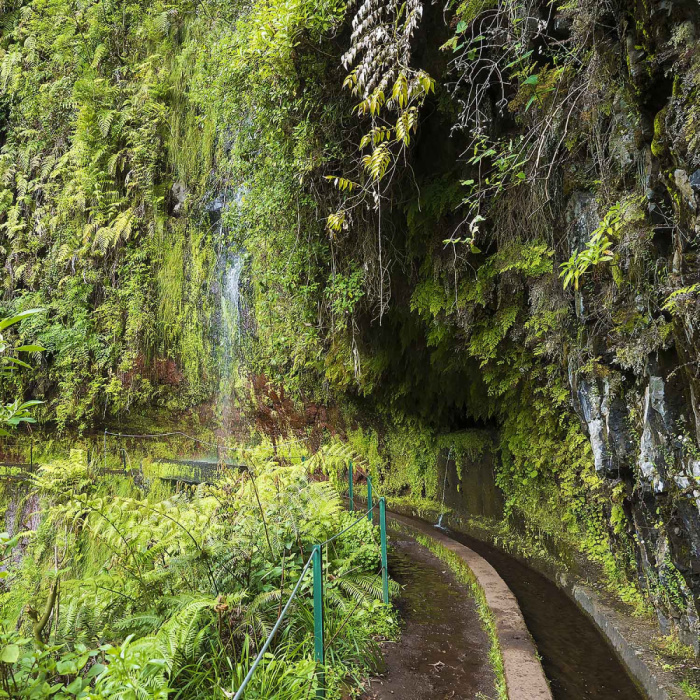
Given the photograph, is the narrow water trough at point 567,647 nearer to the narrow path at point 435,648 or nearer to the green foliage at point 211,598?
the narrow path at point 435,648

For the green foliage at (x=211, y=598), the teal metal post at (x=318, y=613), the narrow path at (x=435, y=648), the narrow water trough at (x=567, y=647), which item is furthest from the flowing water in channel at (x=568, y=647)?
the teal metal post at (x=318, y=613)

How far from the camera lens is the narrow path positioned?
3.32 meters

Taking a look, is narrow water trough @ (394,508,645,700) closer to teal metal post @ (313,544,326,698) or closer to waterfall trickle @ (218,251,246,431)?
teal metal post @ (313,544,326,698)

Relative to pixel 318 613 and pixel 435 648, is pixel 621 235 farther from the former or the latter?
pixel 435 648

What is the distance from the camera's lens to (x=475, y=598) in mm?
5012

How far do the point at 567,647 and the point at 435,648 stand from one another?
114 centimetres

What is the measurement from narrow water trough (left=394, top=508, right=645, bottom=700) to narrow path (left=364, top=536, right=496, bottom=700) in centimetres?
50

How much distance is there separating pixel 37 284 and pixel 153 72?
6.71 meters

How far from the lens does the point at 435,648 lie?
3.88m

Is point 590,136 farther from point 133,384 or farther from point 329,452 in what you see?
point 133,384

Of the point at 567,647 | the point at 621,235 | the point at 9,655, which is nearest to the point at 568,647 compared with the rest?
the point at 567,647

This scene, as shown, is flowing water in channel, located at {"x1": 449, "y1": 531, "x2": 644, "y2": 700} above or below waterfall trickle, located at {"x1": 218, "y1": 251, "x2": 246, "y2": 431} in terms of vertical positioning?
below

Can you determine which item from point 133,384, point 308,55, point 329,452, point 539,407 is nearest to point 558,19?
point 308,55

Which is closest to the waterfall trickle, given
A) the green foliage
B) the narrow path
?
the green foliage
